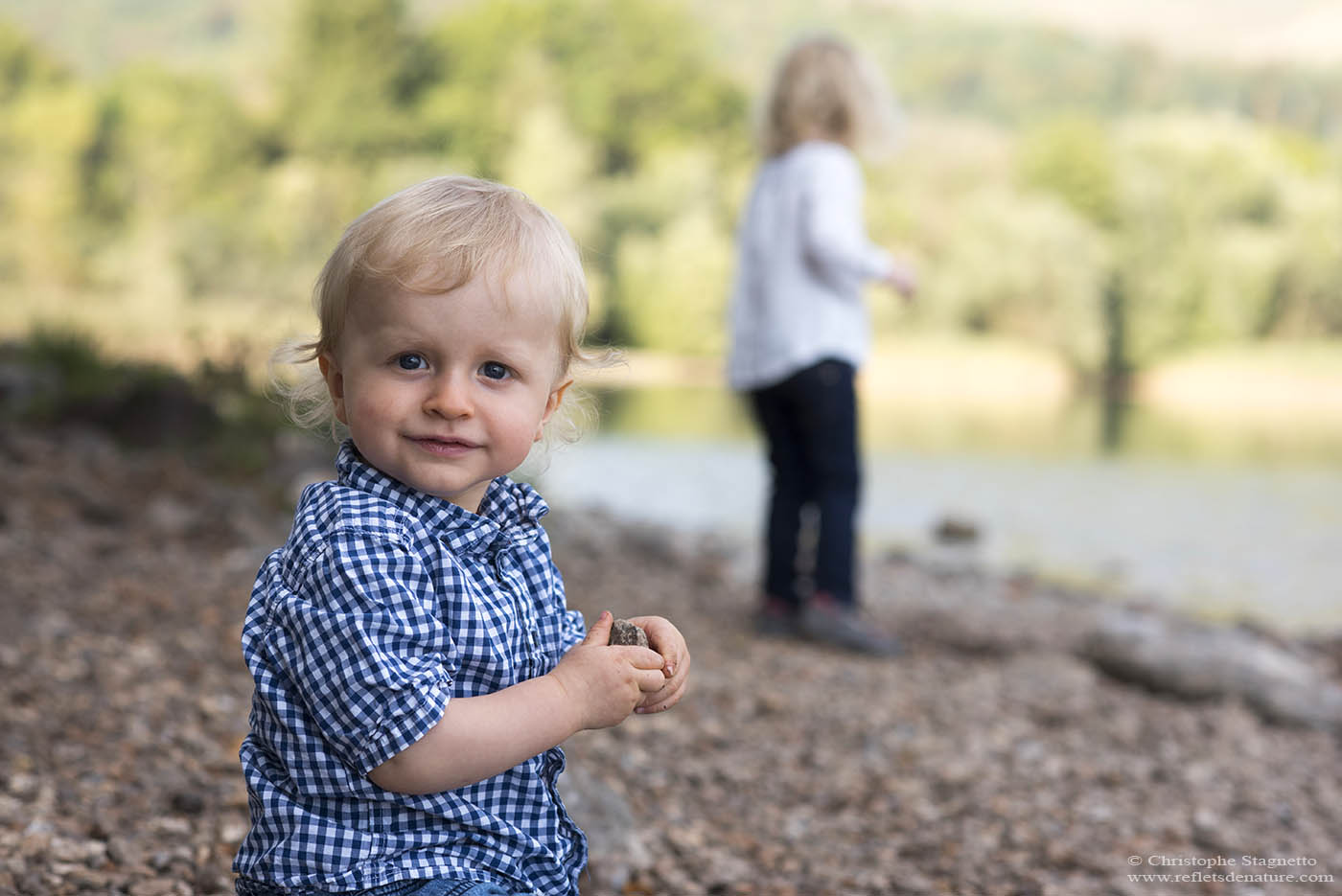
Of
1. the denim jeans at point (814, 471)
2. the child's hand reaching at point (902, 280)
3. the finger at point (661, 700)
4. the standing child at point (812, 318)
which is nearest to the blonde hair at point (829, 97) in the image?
the standing child at point (812, 318)

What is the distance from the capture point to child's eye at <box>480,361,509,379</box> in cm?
→ 115

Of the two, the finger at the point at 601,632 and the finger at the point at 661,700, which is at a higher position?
the finger at the point at 601,632

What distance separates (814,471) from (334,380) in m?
2.52

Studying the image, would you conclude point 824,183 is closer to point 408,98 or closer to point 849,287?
point 849,287

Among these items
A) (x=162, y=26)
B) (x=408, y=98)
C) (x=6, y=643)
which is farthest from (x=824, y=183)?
(x=162, y=26)

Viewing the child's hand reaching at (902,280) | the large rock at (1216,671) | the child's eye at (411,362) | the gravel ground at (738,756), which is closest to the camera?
the child's eye at (411,362)

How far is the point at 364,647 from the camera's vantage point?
101 cm

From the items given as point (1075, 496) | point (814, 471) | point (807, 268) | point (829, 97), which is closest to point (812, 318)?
point (807, 268)

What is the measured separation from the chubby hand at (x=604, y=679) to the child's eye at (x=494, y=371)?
0.27m

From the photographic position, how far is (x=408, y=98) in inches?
1099

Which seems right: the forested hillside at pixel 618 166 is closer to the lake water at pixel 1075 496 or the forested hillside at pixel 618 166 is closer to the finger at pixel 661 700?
the lake water at pixel 1075 496

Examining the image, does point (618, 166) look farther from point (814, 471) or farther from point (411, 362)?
point (411, 362)

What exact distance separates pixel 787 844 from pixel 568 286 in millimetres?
1284

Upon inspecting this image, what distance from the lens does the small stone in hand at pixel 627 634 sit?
3.82 feet
